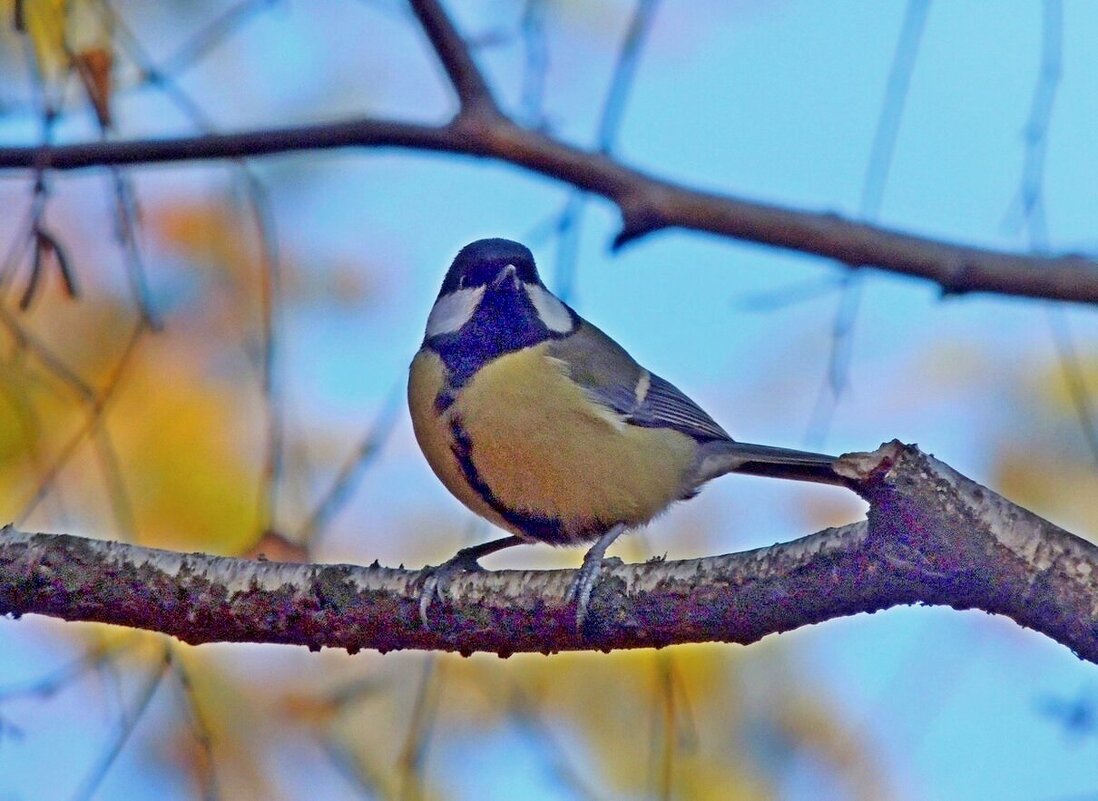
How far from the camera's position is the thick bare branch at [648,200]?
109 inches

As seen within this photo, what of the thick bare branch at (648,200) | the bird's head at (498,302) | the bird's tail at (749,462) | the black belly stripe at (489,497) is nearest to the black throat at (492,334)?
the bird's head at (498,302)

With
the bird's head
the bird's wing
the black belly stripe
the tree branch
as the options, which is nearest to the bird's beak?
the bird's head

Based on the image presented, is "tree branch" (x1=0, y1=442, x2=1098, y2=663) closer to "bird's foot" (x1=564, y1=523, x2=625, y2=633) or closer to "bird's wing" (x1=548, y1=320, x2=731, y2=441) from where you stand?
"bird's foot" (x1=564, y1=523, x2=625, y2=633)

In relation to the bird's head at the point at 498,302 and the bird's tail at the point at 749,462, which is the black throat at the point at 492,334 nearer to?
the bird's head at the point at 498,302

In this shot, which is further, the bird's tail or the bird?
the bird's tail

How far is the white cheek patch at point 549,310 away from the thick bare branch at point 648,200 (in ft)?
2.57

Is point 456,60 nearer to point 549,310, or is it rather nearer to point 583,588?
point 549,310

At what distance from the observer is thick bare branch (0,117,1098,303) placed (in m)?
2.77

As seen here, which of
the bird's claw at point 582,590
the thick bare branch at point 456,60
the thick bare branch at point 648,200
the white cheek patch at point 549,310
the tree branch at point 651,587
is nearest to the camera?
the tree branch at point 651,587

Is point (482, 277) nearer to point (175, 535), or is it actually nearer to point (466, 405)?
point (466, 405)

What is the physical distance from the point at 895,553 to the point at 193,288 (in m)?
3.68

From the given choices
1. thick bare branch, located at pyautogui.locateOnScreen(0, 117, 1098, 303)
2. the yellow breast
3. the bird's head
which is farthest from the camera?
the bird's head

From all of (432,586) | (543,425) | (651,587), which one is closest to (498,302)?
(543,425)

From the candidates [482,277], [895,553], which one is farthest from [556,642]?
[482,277]
